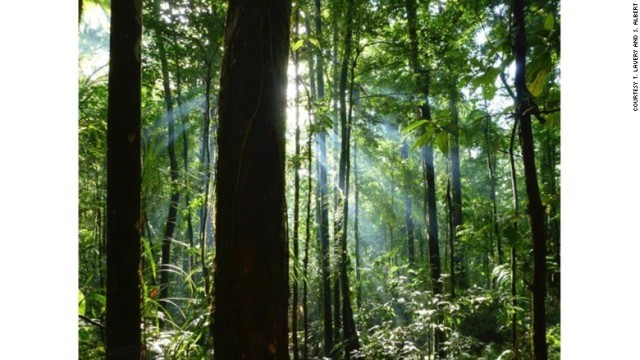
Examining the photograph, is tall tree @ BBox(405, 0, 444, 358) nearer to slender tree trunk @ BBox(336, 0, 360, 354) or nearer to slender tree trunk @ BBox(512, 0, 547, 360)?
slender tree trunk @ BBox(336, 0, 360, 354)

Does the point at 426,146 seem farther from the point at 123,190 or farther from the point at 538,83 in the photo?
the point at 123,190

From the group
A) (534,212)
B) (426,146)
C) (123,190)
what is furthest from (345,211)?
(534,212)

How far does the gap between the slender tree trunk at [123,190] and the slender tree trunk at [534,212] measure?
1.71 m

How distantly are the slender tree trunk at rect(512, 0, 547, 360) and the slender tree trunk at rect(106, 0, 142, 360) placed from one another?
1.71 meters

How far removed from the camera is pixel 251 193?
1559 millimetres

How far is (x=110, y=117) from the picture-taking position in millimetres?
1896

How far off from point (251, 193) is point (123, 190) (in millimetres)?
735

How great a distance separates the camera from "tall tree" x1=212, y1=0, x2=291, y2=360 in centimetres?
151

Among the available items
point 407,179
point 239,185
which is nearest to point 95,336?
point 239,185

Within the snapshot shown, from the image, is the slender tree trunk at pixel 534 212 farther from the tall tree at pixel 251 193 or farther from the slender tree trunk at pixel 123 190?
the slender tree trunk at pixel 123 190

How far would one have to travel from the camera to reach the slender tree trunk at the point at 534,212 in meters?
1.59

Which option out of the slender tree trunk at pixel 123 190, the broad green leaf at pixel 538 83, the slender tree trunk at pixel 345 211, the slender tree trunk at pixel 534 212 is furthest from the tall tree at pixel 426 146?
the slender tree trunk at pixel 123 190
